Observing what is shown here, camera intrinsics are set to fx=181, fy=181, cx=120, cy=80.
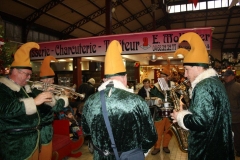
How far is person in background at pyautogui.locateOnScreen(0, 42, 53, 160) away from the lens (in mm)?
2113

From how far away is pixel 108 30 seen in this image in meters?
8.72

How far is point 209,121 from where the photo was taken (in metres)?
1.84

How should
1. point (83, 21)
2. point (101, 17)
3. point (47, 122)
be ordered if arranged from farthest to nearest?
point (101, 17)
point (83, 21)
point (47, 122)

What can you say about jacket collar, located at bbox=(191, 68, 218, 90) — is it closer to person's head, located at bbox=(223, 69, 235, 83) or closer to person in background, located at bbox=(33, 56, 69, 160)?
person in background, located at bbox=(33, 56, 69, 160)

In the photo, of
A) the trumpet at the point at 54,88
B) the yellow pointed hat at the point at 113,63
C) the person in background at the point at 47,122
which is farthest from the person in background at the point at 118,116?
the trumpet at the point at 54,88

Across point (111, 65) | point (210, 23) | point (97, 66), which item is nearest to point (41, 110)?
point (111, 65)

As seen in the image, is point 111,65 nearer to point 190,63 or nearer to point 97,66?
point 190,63

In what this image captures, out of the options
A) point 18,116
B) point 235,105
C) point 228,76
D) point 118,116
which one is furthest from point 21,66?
point 235,105

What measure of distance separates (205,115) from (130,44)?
5571 millimetres

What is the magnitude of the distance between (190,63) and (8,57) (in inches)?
112

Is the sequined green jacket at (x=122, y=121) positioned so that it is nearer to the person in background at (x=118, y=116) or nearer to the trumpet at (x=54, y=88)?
the person in background at (x=118, y=116)

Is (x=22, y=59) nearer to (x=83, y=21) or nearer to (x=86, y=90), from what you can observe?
(x=86, y=90)

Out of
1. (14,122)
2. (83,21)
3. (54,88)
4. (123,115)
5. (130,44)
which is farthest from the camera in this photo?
(83,21)

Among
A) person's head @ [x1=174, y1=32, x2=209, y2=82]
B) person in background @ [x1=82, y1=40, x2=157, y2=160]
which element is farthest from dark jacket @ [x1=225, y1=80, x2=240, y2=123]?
person in background @ [x1=82, y1=40, x2=157, y2=160]
